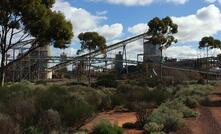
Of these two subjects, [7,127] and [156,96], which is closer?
[7,127]

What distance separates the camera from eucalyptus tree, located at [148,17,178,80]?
218 feet

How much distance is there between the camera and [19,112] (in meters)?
14.2

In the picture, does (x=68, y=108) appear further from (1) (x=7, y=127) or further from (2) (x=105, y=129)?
(1) (x=7, y=127)

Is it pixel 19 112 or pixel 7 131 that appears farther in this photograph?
pixel 19 112

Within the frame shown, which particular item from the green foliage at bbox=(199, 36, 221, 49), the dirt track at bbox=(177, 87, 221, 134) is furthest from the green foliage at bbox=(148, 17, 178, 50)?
the dirt track at bbox=(177, 87, 221, 134)

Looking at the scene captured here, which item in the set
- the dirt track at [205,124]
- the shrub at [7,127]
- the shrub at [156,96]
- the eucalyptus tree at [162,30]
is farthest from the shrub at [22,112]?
the eucalyptus tree at [162,30]

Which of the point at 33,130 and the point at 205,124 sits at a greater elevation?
the point at 33,130

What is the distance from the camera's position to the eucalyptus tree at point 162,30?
2621 inches

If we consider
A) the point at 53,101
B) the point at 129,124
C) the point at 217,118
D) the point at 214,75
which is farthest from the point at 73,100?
the point at 214,75

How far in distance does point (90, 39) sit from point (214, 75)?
50176 millimetres

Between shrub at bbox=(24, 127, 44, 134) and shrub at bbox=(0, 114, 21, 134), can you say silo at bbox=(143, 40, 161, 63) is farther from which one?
shrub at bbox=(0, 114, 21, 134)

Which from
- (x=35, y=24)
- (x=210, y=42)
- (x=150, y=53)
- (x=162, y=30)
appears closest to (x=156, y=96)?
(x=35, y=24)

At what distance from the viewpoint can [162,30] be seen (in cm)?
6769

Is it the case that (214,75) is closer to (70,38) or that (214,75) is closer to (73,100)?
(70,38)
